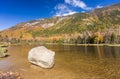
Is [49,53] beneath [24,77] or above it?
above

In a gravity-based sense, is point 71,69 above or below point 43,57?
below

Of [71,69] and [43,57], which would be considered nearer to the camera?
[43,57]

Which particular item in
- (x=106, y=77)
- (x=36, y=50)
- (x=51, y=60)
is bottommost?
(x=106, y=77)

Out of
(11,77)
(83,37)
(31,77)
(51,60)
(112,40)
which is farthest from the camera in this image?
(83,37)

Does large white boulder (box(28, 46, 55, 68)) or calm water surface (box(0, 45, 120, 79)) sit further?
large white boulder (box(28, 46, 55, 68))

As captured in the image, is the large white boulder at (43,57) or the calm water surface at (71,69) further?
the large white boulder at (43,57)

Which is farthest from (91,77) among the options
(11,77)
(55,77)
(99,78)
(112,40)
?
(112,40)

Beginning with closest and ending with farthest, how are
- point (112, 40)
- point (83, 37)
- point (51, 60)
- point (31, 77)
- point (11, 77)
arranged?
point (11, 77) → point (31, 77) → point (51, 60) → point (112, 40) → point (83, 37)

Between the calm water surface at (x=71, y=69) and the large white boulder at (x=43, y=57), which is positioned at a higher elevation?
the large white boulder at (x=43, y=57)

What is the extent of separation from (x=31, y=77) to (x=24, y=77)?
1025mm

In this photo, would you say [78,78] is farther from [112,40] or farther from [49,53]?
[112,40]

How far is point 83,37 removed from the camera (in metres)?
177

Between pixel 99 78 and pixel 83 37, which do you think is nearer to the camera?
pixel 99 78

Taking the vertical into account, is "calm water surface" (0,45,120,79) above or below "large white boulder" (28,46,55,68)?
below
